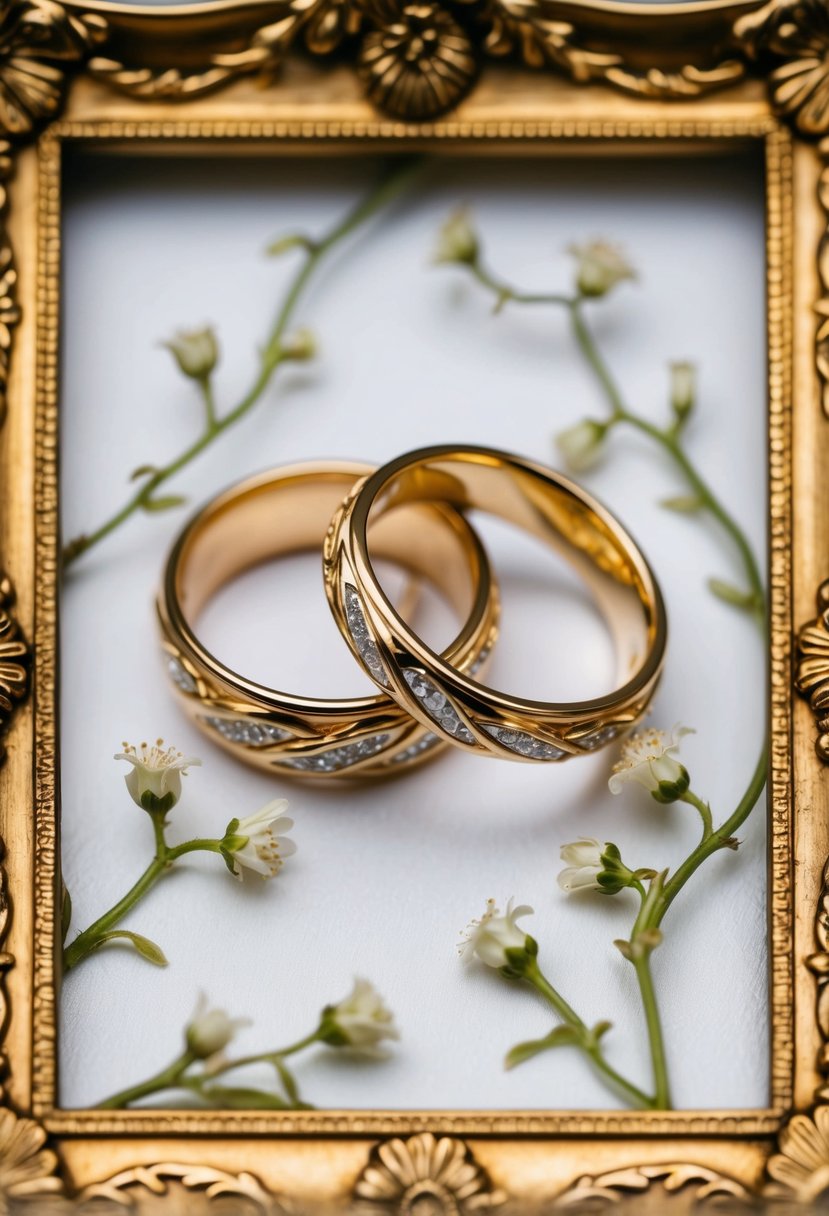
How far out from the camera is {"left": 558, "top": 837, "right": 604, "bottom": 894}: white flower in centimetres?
88

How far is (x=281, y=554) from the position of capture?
1.10 metres

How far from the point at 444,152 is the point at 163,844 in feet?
2.02

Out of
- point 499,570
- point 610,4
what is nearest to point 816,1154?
point 499,570

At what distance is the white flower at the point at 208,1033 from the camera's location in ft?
2.69

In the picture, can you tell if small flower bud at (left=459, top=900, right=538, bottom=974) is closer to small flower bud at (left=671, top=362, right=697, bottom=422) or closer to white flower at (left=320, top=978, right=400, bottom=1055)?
white flower at (left=320, top=978, right=400, bottom=1055)

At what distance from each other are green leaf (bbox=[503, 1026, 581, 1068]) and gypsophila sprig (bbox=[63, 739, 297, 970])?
203 mm

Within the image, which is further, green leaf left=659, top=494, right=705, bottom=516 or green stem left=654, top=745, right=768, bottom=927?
green leaf left=659, top=494, right=705, bottom=516

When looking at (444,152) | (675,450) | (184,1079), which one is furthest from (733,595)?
(184,1079)

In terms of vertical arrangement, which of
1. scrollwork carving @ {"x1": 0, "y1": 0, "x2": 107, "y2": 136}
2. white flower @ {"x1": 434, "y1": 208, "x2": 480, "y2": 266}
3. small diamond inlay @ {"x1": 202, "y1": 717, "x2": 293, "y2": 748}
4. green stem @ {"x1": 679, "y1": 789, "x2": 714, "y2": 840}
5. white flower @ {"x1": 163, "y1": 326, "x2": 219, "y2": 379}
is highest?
scrollwork carving @ {"x1": 0, "y1": 0, "x2": 107, "y2": 136}

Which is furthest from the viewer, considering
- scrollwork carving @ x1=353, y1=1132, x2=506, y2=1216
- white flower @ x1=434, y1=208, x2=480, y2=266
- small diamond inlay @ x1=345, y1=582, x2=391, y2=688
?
white flower @ x1=434, y1=208, x2=480, y2=266

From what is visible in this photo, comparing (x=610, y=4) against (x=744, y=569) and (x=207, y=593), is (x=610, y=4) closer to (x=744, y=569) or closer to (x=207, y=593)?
(x=744, y=569)

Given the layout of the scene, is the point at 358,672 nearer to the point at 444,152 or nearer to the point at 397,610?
the point at 397,610

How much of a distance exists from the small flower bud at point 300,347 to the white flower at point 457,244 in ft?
0.44

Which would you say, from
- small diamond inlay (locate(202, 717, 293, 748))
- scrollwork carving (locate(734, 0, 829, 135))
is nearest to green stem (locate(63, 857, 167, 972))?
small diamond inlay (locate(202, 717, 293, 748))
